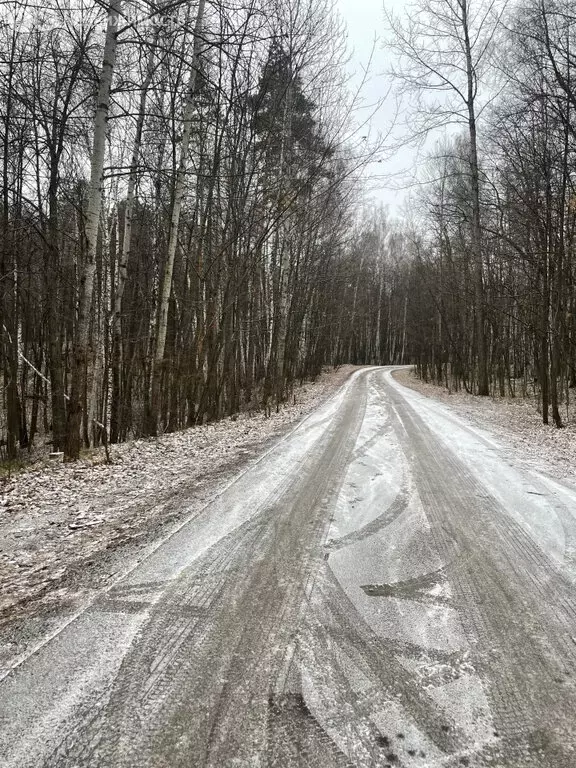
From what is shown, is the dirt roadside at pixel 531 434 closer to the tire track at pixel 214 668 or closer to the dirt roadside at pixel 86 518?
the dirt roadside at pixel 86 518

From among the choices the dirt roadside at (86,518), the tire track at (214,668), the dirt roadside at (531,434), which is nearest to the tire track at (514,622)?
the tire track at (214,668)

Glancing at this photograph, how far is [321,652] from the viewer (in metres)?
2.01

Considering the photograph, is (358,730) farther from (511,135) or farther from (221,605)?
(511,135)

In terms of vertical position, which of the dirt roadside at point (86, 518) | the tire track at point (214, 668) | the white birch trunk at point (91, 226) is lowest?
the dirt roadside at point (86, 518)

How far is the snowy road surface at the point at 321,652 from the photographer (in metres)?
1.54

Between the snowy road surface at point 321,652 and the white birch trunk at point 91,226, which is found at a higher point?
the white birch trunk at point 91,226

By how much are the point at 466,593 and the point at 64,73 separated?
A: 35.5 ft

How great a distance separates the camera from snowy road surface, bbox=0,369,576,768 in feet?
5.05

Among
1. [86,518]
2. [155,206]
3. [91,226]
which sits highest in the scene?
[155,206]

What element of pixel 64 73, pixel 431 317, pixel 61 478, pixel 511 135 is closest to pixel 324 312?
pixel 431 317

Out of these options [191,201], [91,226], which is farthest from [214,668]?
[191,201]

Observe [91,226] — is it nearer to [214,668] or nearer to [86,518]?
[86,518]

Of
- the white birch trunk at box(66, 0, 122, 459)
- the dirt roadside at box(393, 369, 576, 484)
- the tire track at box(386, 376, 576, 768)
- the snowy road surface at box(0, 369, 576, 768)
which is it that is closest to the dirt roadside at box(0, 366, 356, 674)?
the snowy road surface at box(0, 369, 576, 768)

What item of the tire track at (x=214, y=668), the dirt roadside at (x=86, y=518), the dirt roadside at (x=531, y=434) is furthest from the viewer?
the dirt roadside at (x=531, y=434)
